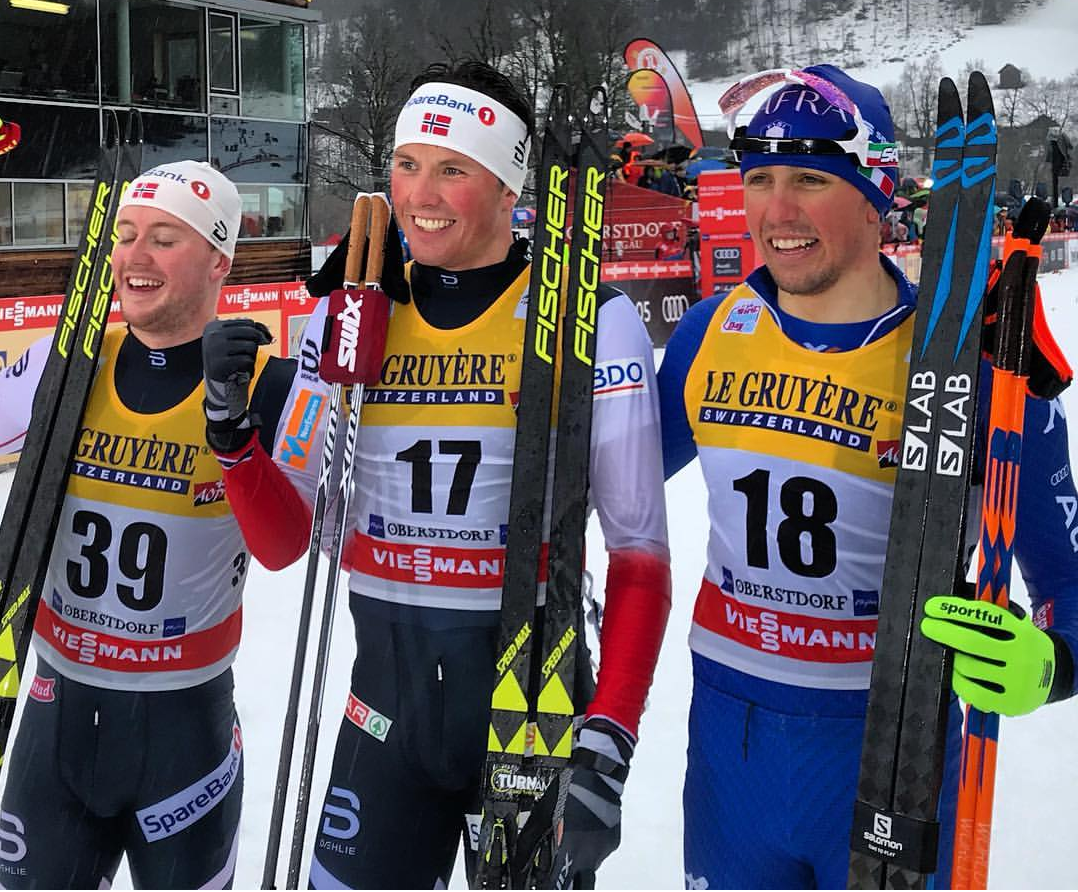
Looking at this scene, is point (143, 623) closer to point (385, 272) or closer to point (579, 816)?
point (385, 272)

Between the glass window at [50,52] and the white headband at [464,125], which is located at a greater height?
the glass window at [50,52]

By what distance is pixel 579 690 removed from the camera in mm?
2635

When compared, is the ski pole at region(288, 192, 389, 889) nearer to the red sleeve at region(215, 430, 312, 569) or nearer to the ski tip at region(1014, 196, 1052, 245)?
the red sleeve at region(215, 430, 312, 569)

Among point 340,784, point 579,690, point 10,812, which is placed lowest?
point 10,812

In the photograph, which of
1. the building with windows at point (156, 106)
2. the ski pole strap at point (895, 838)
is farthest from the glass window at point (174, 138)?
the ski pole strap at point (895, 838)

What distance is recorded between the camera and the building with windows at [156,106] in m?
14.2

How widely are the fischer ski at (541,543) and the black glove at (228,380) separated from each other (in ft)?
2.01

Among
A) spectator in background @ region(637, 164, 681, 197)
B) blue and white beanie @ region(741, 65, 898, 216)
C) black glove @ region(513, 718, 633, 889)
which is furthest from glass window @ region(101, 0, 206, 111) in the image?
black glove @ region(513, 718, 633, 889)

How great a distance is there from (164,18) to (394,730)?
1568 cm

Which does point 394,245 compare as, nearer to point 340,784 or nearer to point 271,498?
point 271,498

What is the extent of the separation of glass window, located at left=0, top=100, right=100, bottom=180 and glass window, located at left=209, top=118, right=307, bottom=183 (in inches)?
68.1

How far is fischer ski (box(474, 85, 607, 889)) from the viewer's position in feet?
7.81

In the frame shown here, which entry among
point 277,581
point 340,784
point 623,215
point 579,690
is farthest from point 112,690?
point 623,215

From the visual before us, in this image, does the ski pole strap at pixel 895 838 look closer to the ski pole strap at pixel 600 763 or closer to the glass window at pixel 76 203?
the ski pole strap at pixel 600 763
